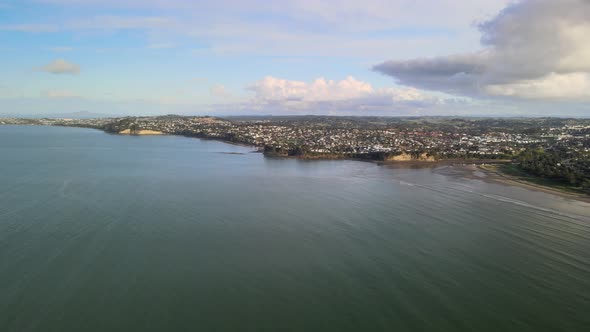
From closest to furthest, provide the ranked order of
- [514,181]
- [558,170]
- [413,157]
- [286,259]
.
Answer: [286,259] → [514,181] → [558,170] → [413,157]

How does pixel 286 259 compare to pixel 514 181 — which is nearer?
pixel 286 259

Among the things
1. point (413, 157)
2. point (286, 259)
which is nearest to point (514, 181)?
point (413, 157)

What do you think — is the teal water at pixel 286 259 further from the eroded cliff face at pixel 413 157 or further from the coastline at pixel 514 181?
the eroded cliff face at pixel 413 157

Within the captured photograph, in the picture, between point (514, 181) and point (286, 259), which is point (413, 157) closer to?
point (514, 181)

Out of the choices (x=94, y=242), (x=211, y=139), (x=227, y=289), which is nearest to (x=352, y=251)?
(x=227, y=289)

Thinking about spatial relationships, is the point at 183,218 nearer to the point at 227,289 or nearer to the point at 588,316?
the point at 227,289

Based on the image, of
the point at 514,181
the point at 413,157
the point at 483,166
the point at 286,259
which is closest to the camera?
the point at 286,259

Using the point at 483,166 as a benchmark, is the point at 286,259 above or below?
below

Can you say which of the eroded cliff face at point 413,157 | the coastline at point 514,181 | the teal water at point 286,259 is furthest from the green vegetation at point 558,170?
the eroded cliff face at point 413,157

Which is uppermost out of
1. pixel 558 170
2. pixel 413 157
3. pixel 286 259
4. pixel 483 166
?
pixel 558 170
